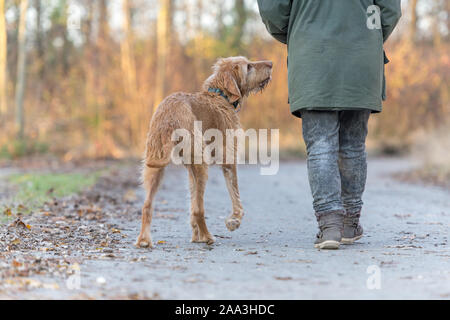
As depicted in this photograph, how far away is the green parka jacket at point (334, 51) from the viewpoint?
17.3 feet

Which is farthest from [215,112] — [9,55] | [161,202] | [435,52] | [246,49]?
[9,55]

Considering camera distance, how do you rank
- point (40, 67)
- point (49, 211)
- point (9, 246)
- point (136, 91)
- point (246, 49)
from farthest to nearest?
point (40, 67) < point (246, 49) < point (136, 91) < point (49, 211) < point (9, 246)

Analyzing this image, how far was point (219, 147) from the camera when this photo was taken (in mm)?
5879

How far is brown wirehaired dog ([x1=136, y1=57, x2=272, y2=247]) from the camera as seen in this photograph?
5328 millimetres

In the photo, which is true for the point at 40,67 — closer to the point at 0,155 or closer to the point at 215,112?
the point at 0,155

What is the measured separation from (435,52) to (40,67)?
17.0m

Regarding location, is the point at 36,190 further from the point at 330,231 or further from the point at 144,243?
the point at 330,231

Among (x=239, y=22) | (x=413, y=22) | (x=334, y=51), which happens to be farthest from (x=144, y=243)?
(x=413, y=22)

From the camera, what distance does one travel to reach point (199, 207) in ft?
18.6

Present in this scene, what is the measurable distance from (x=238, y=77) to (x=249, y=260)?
85.3 inches

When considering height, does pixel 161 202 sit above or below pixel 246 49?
below
